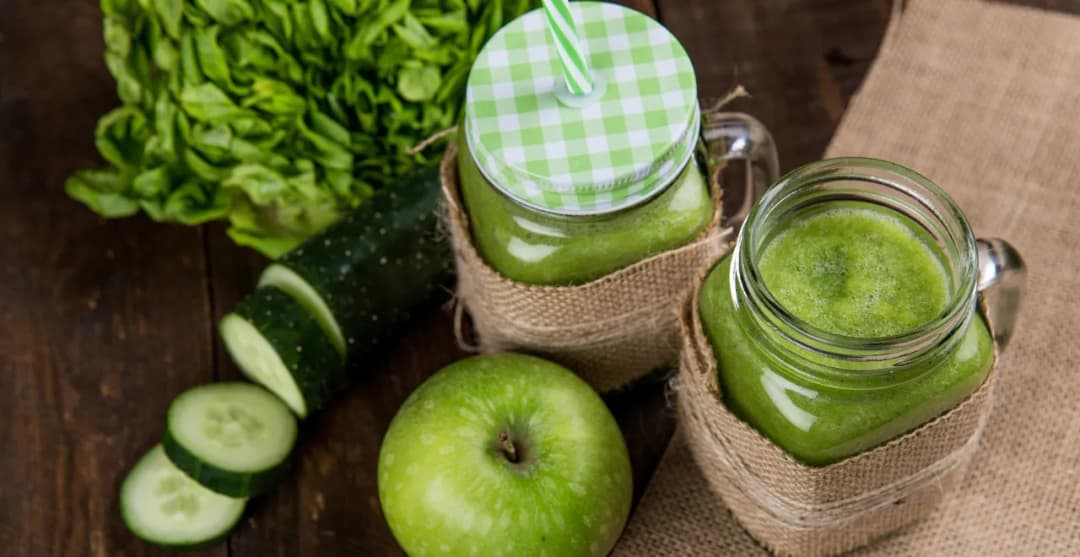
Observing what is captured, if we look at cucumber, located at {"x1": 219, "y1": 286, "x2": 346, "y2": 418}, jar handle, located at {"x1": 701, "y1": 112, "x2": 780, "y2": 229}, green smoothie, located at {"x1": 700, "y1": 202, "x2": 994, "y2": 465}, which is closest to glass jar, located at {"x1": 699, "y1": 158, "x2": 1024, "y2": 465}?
green smoothie, located at {"x1": 700, "y1": 202, "x2": 994, "y2": 465}

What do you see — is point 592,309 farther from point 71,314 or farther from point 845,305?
point 71,314

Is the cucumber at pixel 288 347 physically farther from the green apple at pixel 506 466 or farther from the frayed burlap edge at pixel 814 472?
the frayed burlap edge at pixel 814 472

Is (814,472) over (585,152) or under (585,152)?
under

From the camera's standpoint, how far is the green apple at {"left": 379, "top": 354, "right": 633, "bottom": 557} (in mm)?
936

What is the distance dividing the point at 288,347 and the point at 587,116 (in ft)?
1.34

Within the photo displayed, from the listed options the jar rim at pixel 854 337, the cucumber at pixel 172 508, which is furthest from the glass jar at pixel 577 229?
the cucumber at pixel 172 508

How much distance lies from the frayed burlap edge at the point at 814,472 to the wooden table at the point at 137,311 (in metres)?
0.17

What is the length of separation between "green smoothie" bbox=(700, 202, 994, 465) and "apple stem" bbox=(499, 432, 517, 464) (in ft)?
0.67

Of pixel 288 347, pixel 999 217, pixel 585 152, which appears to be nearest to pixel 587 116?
pixel 585 152

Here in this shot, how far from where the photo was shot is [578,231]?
0.90m

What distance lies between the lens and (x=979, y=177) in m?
1.19

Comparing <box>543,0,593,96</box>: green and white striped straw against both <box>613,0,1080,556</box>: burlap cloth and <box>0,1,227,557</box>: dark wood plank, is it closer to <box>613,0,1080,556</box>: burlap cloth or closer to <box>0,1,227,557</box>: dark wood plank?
<box>613,0,1080,556</box>: burlap cloth

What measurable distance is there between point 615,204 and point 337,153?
43 centimetres

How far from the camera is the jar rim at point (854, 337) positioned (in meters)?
0.75
